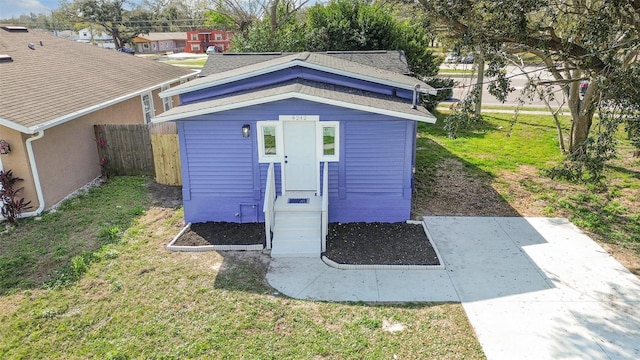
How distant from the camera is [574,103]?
1420 cm

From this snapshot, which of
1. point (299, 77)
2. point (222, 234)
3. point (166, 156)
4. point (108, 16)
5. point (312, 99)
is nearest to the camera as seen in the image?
point (312, 99)

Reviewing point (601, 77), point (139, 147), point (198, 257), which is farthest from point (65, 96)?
point (601, 77)

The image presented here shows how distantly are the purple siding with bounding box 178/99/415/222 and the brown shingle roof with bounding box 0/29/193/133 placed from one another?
3599 millimetres

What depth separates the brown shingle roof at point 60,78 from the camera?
10.1 metres

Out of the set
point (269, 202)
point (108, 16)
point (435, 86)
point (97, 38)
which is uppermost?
point (108, 16)

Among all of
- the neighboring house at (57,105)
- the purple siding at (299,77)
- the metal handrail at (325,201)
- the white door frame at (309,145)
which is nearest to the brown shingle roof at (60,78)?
the neighboring house at (57,105)

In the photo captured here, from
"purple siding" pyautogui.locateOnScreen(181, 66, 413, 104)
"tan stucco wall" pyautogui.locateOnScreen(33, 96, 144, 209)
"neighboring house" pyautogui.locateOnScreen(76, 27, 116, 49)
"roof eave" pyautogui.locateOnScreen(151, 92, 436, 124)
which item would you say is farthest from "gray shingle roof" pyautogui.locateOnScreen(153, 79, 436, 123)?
"neighboring house" pyautogui.locateOnScreen(76, 27, 116, 49)

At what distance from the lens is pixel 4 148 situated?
9.55 metres

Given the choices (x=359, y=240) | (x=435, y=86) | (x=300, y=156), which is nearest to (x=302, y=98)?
(x=300, y=156)

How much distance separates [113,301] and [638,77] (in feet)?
31.3

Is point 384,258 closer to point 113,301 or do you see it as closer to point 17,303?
point 113,301

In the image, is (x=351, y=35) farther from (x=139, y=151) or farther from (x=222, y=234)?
(x=222, y=234)

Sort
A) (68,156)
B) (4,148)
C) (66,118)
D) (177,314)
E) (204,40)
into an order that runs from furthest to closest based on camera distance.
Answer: (204,40), (68,156), (66,118), (4,148), (177,314)

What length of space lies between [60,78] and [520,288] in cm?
1356
